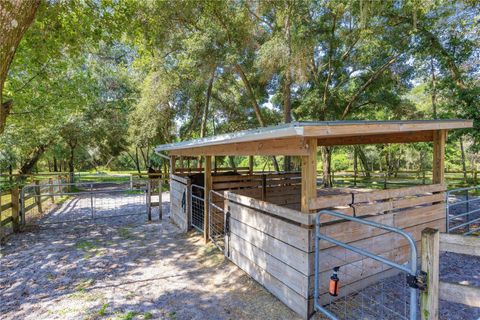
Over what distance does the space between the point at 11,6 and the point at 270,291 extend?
3.80m

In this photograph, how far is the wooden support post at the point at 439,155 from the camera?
422 centimetres

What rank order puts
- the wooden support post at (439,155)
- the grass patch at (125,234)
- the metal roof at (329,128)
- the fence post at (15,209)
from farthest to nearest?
the fence post at (15,209) → the grass patch at (125,234) → the wooden support post at (439,155) → the metal roof at (329,128)

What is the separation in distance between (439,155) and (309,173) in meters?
2.85

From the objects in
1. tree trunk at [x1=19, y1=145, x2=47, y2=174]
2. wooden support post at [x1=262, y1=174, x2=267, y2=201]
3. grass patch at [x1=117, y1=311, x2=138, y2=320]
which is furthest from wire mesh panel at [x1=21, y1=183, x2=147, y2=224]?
tree trunk at [x1=19, y1=145, x2=47, y2=174]

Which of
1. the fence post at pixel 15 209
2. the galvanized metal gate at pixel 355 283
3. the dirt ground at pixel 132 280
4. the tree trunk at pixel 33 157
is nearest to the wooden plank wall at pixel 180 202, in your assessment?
the dirt ground at pixel 132 280

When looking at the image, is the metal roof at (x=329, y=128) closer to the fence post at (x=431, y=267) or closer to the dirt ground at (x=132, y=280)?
the fence post at (x=431, y=267)

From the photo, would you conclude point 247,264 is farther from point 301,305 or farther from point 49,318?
point 49,318

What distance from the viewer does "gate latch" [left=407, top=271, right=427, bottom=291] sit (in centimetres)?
166

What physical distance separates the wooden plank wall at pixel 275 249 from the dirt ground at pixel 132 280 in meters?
0.17

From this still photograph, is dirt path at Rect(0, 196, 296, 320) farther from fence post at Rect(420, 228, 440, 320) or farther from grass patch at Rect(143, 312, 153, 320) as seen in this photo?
fence post at Rect(420, 228, 440, 320)

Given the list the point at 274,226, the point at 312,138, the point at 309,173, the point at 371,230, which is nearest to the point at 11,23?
the point at 312,138

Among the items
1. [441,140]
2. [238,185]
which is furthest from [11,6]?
[441,140]

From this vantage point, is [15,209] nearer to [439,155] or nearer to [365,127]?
[365,127]

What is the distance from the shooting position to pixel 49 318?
294 cm
